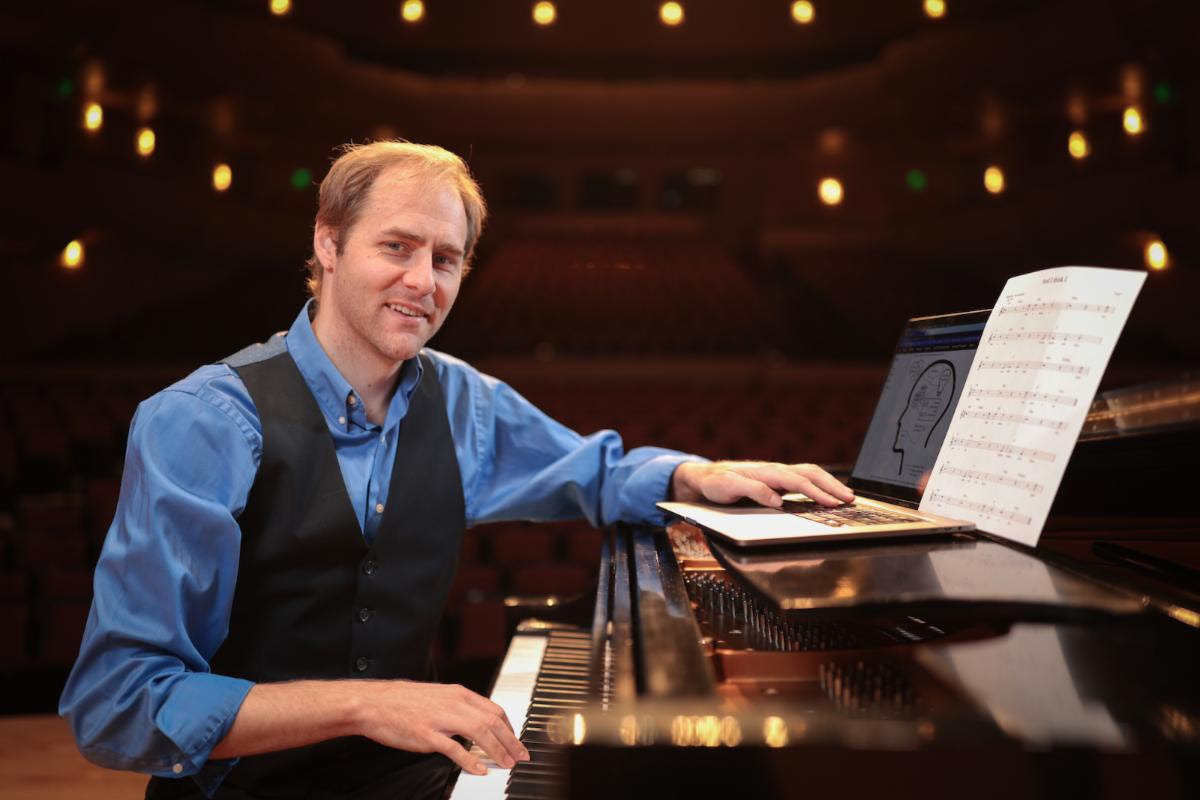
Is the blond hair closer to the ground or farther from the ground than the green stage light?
closer to the ground

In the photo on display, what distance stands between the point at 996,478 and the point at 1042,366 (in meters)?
0.13

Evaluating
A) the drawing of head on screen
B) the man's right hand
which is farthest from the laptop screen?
the man's right hand

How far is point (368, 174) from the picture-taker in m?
1.13

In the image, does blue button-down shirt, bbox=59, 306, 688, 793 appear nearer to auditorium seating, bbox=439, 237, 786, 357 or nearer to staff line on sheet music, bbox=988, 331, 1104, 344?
staff line on sheet music, bbox=988, 331, 1104, 344

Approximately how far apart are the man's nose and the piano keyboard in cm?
56

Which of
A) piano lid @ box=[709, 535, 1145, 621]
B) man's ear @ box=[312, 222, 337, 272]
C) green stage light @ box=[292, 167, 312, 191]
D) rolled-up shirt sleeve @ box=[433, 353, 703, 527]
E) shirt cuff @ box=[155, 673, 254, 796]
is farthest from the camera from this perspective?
green stage light @ box=[292, 167, 312, 191]

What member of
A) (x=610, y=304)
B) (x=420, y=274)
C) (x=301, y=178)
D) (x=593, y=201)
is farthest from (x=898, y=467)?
(x=593, y=201)

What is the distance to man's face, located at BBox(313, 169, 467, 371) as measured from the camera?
1.12 metres

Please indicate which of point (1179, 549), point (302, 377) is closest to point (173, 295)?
point (302, 377)

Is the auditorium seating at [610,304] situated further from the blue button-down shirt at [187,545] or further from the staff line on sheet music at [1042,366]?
the staff line on sheet music at [1042,366]

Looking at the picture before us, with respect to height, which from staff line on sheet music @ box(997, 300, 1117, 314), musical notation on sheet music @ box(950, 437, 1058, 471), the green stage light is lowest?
musical notation on sheet music @ box(950, 437, 1058, 471)

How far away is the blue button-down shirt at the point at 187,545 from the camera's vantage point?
833 millimetres

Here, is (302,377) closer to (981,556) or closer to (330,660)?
(330,660)

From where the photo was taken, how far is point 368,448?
→ 116 cm
